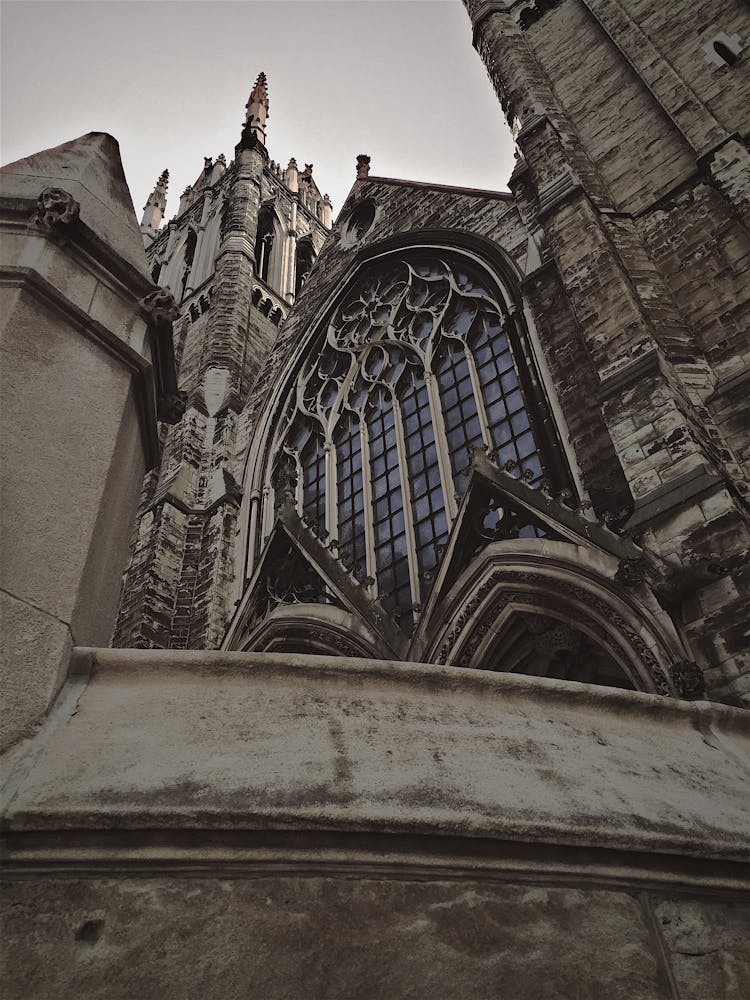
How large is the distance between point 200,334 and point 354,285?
6.93 meters

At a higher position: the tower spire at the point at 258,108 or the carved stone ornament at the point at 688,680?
the tower spire at the point at 258,108

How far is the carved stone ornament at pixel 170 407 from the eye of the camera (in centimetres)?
364

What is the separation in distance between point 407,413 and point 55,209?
7.94 meters

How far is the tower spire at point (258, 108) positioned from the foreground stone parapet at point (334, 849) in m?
35.5

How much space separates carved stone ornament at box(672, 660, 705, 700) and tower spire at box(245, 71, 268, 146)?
111 ft

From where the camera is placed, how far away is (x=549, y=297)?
945 cm

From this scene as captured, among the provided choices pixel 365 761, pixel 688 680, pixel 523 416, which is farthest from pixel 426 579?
pixel 365 761

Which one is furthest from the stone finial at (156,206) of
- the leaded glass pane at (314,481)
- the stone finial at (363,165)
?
the leaded glass pane at (314,481)

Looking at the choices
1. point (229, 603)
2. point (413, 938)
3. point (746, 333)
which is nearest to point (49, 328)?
point (413, 938)

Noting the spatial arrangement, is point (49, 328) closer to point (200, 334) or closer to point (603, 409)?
point (603, 409)

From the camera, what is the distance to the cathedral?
1620 mm

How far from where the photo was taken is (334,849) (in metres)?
1.70

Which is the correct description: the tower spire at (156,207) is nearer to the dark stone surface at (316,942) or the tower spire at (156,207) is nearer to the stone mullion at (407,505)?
the stone mullion at (407,505)

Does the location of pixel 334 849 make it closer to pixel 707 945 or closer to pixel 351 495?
pixel 707 945
